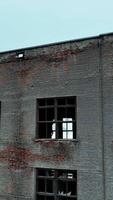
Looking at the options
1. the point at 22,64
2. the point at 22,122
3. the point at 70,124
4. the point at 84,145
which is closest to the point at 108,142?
the point at 84,145

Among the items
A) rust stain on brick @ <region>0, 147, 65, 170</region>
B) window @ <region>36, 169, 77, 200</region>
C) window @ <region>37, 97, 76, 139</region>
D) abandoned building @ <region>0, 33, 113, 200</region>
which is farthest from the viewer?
rust stain on brick @ <region>0, 147, 65, 170</region>

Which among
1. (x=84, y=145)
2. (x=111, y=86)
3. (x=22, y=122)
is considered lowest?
(x=84, y=145)

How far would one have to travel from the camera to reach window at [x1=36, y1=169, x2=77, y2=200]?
1420cm

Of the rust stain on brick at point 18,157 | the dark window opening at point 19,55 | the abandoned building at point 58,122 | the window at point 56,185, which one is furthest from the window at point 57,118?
the dark window opening at point 19,55

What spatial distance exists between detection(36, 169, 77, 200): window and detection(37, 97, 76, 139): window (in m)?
1.55

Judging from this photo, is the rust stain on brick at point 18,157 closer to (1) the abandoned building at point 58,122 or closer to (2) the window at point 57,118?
(1) the abandoned building at point 58,122

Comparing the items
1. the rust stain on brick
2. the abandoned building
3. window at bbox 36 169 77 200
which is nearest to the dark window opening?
the abandoned building

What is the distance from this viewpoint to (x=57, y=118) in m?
15.0

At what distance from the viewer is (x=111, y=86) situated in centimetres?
1384

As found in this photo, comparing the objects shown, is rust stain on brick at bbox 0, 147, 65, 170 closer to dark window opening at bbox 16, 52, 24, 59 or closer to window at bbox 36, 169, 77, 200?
window at bbox 36, 169, 77, 200

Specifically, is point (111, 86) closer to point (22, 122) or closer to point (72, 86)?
point (72, 86)

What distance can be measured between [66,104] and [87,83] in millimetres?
1311

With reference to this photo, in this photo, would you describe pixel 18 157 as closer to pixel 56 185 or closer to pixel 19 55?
pixel 56 185

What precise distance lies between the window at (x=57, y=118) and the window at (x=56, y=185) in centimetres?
155
